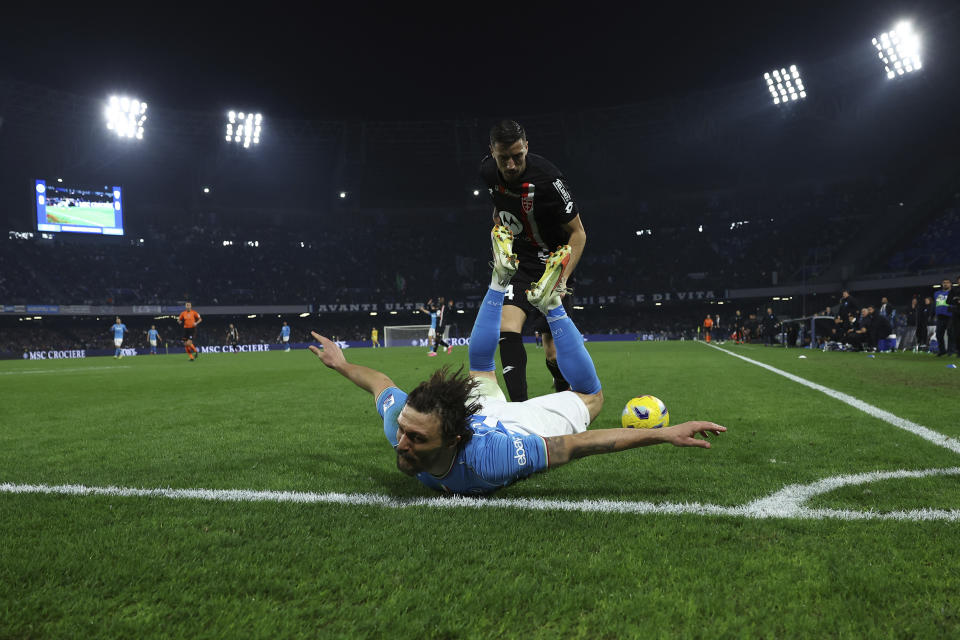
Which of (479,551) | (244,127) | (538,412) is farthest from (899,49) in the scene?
(244,127)

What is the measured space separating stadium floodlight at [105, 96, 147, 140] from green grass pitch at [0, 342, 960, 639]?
123 feet

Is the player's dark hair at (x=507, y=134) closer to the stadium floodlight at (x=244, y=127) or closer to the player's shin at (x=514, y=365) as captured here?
the player's shin at (x=514, y=365)

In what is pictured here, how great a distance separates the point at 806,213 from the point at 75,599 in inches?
2032

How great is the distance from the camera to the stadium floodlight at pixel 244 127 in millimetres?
36875

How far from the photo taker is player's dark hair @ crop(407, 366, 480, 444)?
2.34m

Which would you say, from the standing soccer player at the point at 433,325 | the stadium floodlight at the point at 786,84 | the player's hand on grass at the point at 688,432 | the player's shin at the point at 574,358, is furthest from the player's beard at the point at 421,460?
the stadium floodlight at the point at 786,84

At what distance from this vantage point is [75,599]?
5.25 feet

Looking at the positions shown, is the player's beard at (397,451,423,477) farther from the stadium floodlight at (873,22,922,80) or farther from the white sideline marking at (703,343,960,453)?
the stadium floodlight at (873,22,922,80)

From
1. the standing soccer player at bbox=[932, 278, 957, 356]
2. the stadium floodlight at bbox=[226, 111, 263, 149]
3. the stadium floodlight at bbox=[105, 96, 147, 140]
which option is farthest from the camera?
the stadium floodlight at bbox=[226, 111, 263, 149]

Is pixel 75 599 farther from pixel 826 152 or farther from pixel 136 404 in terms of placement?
pixel 826 152

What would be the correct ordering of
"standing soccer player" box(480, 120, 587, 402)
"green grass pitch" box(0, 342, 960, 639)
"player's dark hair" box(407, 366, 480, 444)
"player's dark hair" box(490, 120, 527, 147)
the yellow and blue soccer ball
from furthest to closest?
the yellow and blue soccer ball, "standing soccer player" box(480, 120, 587, 402), "player's dark hair" box(490, 120, 527, 147), "player's dark hair" box(407, 366, 480, 444), "green grass pitch" box(0, 342, 960, 639)

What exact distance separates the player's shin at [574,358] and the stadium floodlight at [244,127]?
3976 centimetres

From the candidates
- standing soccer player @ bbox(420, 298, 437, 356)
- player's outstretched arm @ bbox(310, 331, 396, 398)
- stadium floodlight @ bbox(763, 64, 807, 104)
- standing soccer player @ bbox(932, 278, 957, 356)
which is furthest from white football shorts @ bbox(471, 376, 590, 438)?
stadium floodlight @ bbox(763, 64, 807, 104)

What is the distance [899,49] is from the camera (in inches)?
1170
